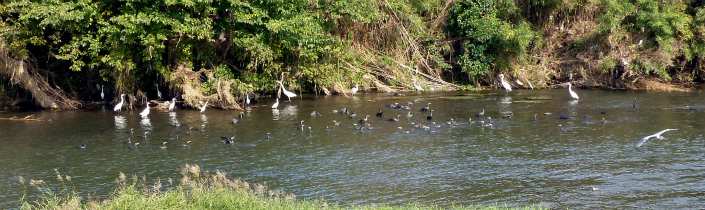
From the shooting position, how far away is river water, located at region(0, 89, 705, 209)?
463 inches

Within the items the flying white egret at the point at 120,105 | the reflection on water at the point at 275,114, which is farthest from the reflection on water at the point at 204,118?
the flying white egret at the point at 120,105

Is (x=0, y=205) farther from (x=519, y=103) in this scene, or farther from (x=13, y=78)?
(x=519, y=103)

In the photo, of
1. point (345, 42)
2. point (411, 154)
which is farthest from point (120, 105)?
point (411, 154)

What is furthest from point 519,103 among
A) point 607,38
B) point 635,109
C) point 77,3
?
point 77,3

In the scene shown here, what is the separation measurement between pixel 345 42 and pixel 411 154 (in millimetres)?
13393

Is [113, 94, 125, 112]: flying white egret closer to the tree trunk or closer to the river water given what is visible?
the river water

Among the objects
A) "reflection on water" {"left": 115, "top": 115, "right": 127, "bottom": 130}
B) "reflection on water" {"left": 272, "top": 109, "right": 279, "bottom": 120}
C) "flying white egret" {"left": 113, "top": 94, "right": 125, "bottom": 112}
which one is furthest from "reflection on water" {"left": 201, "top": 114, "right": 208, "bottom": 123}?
"flying white egret" {"left": 113, "top": 94, "right": 125, "bottom": 112}

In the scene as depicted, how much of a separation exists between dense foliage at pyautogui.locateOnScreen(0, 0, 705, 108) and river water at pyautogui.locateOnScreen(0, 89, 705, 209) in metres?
1.93

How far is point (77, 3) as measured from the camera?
827 inches

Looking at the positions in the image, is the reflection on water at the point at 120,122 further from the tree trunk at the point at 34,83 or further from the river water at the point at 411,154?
the tree trunk at the point at 34,83

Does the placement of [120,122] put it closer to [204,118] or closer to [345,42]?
[204,118]

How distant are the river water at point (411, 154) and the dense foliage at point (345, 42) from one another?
193 cm

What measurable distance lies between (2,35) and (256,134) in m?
9.81

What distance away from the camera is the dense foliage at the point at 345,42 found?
854 inches
